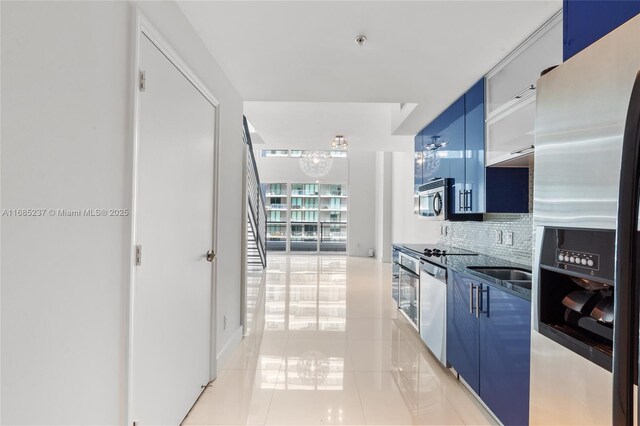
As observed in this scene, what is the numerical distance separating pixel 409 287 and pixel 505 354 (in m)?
1.82

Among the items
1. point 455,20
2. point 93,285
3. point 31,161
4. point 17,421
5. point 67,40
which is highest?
point 455,20

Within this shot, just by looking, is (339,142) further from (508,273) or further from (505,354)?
(505,354)

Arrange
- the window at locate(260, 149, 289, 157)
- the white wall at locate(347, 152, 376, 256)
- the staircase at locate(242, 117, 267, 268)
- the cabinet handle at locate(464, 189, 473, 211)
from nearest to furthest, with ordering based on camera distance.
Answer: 1. the cabinet handle at locate(464, 189, 473, 211)
2. the staircase at locate(242, 117, 267, 268)
3. the white wall at locate(347, 152, 376, 256)
4. the window at locate(260, 149, 289, 157)

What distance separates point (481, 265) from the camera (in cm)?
273

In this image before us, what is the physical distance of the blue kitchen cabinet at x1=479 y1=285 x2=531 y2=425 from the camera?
170 centimetres

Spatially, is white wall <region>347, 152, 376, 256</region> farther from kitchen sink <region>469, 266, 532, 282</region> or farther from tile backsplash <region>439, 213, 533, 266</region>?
kitchen sink <region>469, 266, 532, 282</region>

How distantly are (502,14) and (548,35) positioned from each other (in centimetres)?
36

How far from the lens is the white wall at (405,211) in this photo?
5.74 metres

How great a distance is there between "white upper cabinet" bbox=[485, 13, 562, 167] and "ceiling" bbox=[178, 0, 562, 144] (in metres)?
0.08

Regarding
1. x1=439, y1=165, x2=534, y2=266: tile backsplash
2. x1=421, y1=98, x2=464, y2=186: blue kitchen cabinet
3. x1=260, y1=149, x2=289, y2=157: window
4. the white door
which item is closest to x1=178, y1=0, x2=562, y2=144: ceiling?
x1=421, y1=98, x2=464, y2=186: blue kitchen cabinet

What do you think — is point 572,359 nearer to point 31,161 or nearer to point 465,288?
point 465,288

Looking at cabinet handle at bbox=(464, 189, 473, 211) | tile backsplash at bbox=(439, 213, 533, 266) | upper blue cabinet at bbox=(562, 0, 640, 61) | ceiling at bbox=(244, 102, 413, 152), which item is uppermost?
ceiling at bbox=(244, 102, 413, 152)

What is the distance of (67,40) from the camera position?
1.13 m

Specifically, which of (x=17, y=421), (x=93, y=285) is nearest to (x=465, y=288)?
(x=93, y=285)
